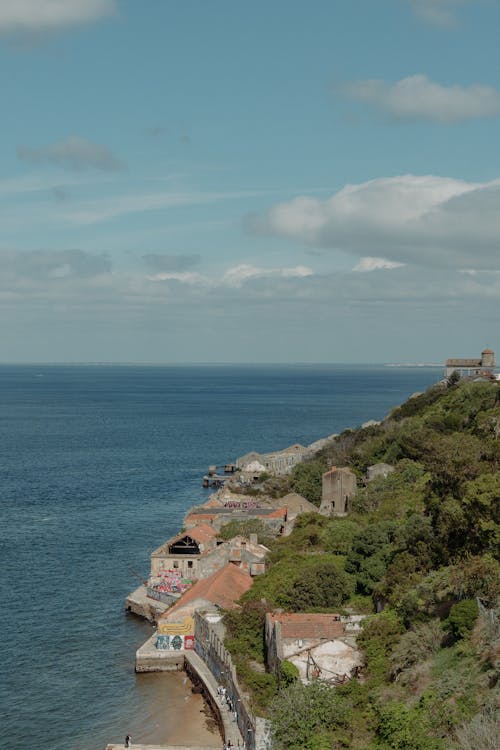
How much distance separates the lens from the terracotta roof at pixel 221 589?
151ft

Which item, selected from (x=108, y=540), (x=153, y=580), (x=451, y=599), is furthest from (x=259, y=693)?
(x=108, y=540)

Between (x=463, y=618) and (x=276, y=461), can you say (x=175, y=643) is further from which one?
(x=276, y=461)

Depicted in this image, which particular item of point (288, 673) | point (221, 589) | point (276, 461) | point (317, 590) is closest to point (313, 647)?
point (288, 673)

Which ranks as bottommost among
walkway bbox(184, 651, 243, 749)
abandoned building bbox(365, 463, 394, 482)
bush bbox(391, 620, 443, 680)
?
walkway bbox(184, 651, 243, 749)

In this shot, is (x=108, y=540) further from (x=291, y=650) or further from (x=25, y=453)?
(x=25, y=453)

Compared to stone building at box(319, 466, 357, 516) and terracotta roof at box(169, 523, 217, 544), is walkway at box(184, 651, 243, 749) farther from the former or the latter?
stone building at box(319, 466, 357, 516)

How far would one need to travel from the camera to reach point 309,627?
36.9 meters

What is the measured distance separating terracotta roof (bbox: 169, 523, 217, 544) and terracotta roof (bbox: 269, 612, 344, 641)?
21.0 meters

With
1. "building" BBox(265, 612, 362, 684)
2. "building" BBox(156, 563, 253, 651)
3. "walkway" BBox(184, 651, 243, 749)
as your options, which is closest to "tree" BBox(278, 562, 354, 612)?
"building" BBox(156, 563, 253, 651)

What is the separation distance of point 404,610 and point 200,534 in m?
26.6

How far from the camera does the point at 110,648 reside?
154ft

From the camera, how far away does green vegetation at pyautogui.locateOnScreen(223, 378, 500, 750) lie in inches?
1040

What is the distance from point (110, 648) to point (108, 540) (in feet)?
82.6

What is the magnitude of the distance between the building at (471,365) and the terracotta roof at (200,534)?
7090 cm
